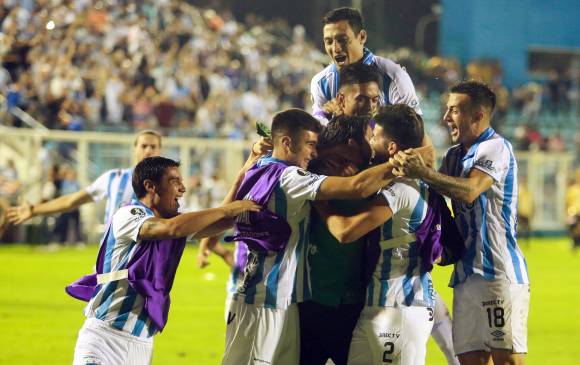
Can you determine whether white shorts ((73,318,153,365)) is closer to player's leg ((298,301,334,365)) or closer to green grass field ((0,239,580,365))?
player's leg ((298,301,334,365))

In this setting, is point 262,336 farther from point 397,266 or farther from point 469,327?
point 469,327

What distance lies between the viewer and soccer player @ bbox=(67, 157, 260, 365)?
18.3 ft

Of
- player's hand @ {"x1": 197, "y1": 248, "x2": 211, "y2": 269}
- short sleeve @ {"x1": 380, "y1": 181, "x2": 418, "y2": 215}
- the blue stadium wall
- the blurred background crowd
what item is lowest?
player's hand @ {"x1": 197, "y1": 248, "x2": 211, "y2": 269}

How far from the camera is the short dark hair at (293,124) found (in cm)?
559

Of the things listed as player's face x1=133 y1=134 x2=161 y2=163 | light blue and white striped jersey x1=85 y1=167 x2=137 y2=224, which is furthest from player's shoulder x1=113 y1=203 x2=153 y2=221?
light blue and white striped jersey x1=85 y1=167 x2=137 y2=224

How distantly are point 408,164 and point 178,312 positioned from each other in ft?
25.3

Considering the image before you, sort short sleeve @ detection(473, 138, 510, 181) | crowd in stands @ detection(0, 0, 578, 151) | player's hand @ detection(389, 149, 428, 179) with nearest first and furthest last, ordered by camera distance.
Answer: player's hand @ detection(389, 149, 428, 179)
short sleeve @ detection(473, 138, 510, 181)
crowd in stands @ detection(0, 0, 578, 151)

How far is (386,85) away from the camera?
6820 mm

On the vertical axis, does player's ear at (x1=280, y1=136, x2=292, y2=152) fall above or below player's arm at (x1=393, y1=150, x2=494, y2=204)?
above

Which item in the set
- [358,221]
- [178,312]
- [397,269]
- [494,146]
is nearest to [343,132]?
[358,221]

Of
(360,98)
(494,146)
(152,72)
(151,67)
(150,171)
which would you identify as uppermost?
(151,67)

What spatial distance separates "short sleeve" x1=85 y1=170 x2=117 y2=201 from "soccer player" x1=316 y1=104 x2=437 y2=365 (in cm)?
450

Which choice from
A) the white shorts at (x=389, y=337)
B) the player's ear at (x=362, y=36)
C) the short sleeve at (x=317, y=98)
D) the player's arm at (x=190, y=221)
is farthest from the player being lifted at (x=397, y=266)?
the player's ear at (x=362, y=36)

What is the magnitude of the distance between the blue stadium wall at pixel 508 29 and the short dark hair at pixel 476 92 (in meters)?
29.2
